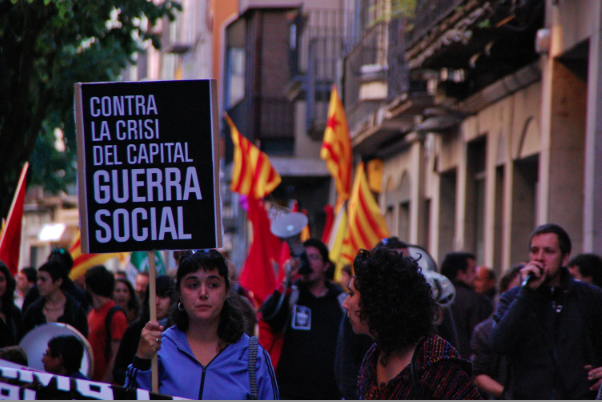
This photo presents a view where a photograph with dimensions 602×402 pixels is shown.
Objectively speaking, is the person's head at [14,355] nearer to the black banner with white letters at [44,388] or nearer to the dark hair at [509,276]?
the black banner with white letters at [44,388]

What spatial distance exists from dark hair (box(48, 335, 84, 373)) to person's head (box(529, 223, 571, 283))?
9.76 feet

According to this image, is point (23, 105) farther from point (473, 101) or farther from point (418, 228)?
point (418, 228)

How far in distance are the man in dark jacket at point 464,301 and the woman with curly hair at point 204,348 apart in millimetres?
3727

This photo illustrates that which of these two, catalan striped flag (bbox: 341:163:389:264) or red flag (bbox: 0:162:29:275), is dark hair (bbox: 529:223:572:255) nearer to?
red flag (bbox: 0:162:29:275)

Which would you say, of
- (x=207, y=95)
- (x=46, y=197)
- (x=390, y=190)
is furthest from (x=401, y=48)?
(x=46, y=197)

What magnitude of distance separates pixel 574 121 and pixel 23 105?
643 cm

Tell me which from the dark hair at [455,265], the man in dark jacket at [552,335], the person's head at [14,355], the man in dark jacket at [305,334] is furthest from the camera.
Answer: the dark hair at [455,265]

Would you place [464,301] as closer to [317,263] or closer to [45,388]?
[317,263]

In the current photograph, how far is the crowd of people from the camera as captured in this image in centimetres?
357

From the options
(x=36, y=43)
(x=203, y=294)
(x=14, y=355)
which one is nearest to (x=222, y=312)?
(x=203, y=294)

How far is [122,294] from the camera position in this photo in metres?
9.56

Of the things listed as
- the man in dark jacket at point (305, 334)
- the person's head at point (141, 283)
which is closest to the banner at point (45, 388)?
the man in dark jacket at point (305, 334)

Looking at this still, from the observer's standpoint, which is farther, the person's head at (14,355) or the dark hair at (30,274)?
the dark hair at (30,274)

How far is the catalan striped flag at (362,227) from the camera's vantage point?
12648 millimetres
